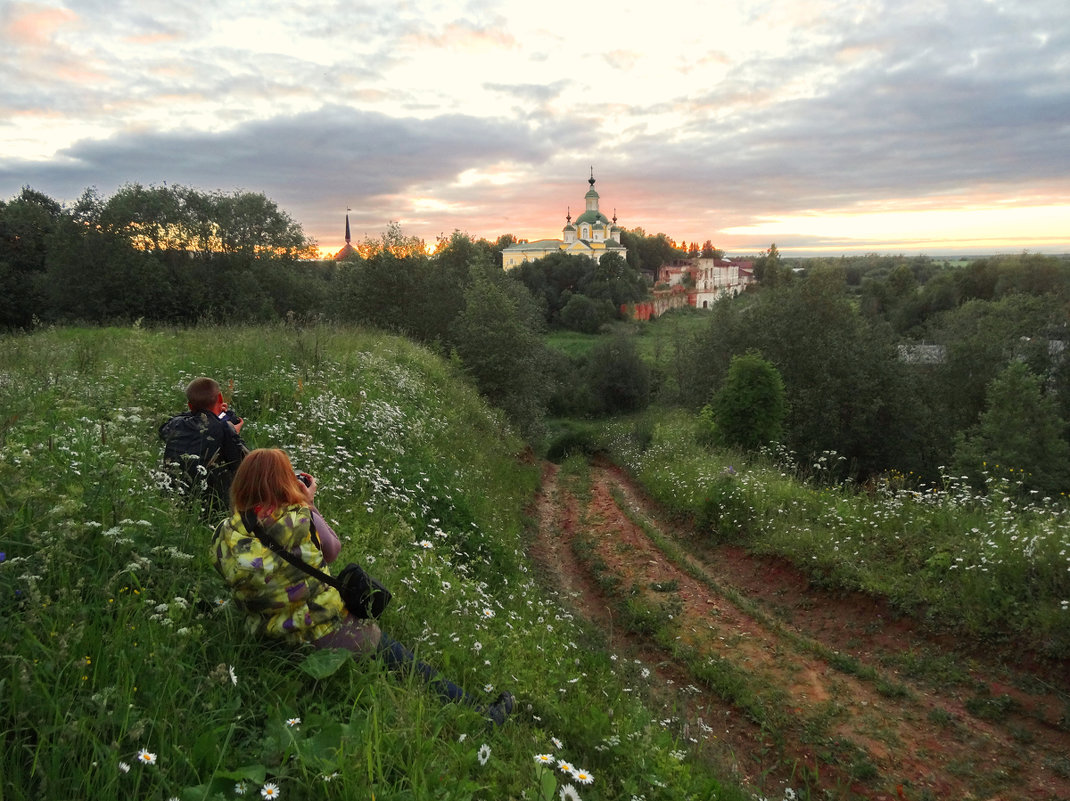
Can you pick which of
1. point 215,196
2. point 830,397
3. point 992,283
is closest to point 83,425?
point 830,397

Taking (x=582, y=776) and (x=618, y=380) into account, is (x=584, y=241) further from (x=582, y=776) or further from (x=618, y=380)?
(x=582, y=776)

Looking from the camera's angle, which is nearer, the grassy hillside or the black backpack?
the grassy hillside

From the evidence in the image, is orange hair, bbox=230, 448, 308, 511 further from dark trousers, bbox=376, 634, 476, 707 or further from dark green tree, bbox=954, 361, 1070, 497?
dark green tree, bbox=954, 361, 1070, 497

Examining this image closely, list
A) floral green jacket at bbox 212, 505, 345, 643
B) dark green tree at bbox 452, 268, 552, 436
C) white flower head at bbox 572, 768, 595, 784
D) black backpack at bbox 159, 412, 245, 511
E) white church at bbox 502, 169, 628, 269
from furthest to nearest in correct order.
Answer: white church at bbox 502, 169, 628, 269 → dark green tree at bbox 452, 268, 552, 436 → black backpack at bbox 159, 412, 245, 511 → floral green jacket at bbox 212, 505, 345, 643 → white flower head at bbox 572, 768, 595, 784

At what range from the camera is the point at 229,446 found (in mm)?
5133

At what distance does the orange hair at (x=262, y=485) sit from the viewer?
11.7ft

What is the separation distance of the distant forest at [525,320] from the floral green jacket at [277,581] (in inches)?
612

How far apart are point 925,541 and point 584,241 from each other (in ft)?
423

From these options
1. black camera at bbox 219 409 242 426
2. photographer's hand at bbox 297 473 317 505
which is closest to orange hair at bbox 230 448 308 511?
photographer's hand at bbox 297 473 317 505

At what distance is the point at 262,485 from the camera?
357 centimetres

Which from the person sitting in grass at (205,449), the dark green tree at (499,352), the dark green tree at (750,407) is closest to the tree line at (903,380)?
the dark green tree at (750,407)

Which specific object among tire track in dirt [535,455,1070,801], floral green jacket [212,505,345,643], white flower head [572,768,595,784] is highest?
floral green jacket [212,505,345,643]

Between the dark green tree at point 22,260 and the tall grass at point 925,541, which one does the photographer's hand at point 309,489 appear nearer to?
the tall grass at point 925,541

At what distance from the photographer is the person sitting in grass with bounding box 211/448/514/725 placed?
3.42 m
